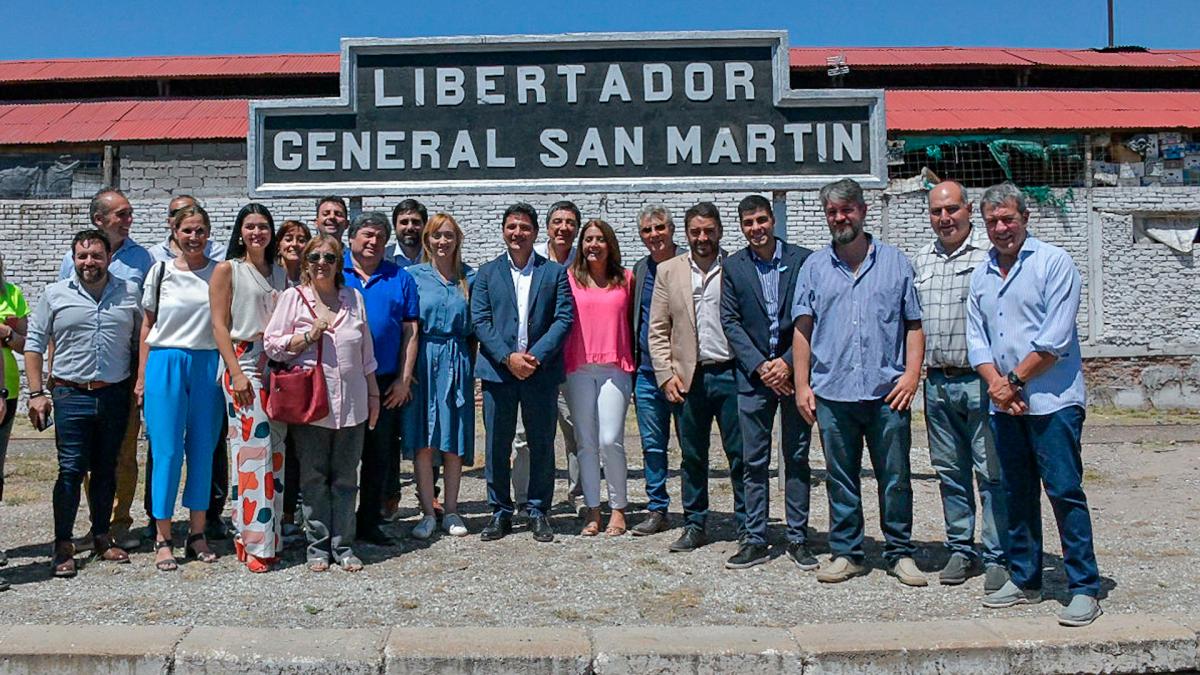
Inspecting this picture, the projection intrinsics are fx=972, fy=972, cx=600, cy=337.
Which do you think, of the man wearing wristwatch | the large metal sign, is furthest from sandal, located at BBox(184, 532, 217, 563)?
the man wearing wristwatch

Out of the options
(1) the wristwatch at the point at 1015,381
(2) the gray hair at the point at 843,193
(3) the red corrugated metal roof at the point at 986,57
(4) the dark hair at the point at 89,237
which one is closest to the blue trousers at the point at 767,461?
(2) the gray hair at the point at 843,193

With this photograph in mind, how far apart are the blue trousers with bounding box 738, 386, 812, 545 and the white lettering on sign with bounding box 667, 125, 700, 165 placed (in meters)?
2.26

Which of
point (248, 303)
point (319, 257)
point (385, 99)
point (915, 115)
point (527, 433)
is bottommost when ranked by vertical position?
point (527, 433)

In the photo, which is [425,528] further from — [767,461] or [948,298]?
[948,298]

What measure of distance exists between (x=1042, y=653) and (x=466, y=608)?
2.35 metres

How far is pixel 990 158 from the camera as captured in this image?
15.5 m

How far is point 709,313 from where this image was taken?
5312mm

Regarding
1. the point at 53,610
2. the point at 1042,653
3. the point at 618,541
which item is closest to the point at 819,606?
the point at 1042,653

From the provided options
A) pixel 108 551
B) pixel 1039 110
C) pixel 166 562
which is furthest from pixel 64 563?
pixel 1039 110

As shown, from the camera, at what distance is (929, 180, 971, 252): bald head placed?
15.2 feet

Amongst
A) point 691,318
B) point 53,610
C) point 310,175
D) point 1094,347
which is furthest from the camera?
point 1094,347

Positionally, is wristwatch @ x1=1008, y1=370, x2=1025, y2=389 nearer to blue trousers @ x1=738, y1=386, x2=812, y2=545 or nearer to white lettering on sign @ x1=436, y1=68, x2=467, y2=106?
blue trousers @ x1=738, y1=386, x2=812, y2=545

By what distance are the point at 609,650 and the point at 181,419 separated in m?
2.64

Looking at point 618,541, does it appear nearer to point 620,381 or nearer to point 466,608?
point 620,381
